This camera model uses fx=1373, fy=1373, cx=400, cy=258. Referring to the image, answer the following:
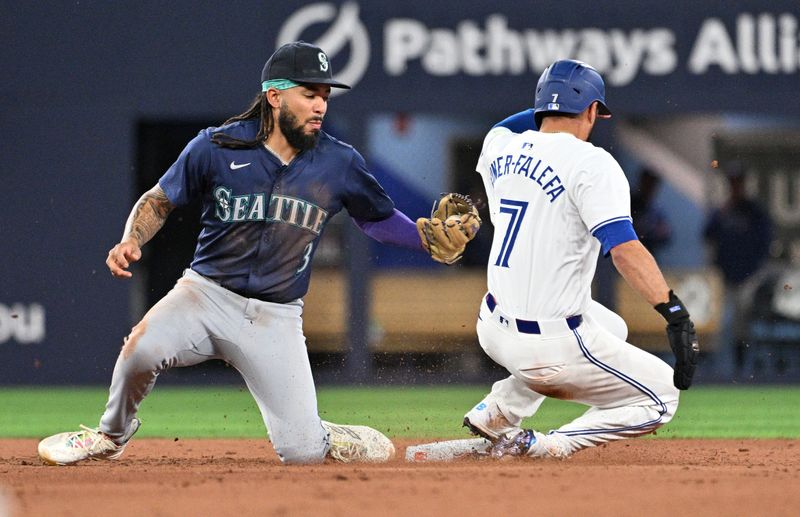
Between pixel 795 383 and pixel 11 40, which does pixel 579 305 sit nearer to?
pixel 795 383

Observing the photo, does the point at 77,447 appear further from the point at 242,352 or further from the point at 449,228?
the point at 449,228

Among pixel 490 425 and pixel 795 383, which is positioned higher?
pixel 490 425

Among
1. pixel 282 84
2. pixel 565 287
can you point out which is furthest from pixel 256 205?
pixel 565 287

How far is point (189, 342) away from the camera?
20.0ft

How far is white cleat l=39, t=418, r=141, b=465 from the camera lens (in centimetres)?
604

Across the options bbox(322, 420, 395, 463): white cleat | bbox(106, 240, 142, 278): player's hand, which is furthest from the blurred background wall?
bbox(106, 240, 142, 278): player's hand

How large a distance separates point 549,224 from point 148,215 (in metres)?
1.78

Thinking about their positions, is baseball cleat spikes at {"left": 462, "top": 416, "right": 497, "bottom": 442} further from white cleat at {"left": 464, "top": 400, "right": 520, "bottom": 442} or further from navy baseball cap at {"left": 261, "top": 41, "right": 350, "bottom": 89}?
navy baseball cap at {"left": 261, "top": 41, "right": 350, "bottom": 89}

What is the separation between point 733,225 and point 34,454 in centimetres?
767

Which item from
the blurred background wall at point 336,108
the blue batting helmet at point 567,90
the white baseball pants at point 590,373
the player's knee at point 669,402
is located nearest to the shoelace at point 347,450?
the white baseball pants at point 590,373

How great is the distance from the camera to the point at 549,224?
591 centimetres

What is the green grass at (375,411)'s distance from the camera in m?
8.63

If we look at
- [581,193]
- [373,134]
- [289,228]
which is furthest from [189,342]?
[373,134]

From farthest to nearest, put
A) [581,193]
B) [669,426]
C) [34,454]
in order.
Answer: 1. [669,426]
2. [34,454]
3. [581,193]
